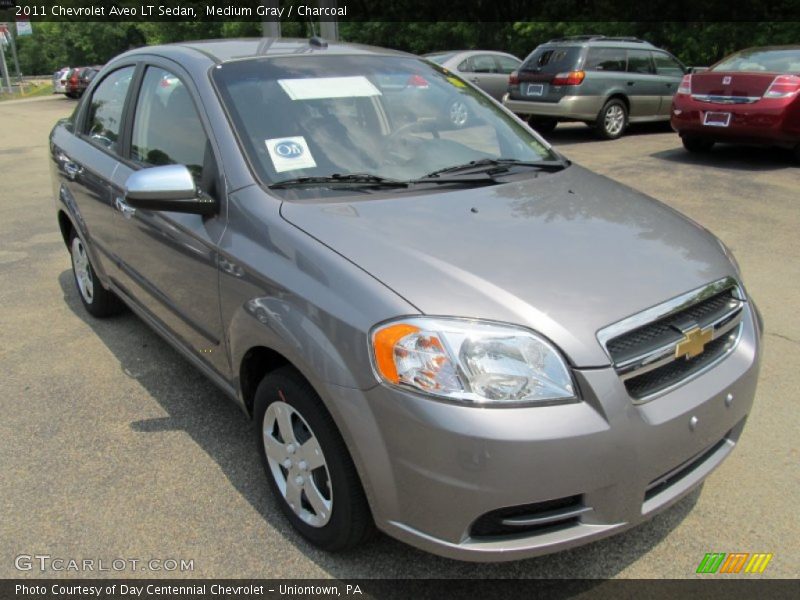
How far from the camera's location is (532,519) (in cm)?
197

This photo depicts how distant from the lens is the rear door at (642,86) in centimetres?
1177

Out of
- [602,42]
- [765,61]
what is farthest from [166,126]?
[602,42]

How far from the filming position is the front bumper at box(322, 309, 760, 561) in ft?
6.15

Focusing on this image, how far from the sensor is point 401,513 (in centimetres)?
203

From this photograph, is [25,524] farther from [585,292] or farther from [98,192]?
[585,292]

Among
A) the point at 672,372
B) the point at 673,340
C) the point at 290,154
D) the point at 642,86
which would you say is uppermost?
the point at 290,154

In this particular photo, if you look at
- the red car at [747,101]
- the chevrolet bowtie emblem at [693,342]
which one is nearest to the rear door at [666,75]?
the red car at [747,101]

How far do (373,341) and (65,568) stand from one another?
4.72 feet

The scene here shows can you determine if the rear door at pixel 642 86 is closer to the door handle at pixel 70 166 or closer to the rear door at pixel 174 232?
the door handle at pixel 70 166

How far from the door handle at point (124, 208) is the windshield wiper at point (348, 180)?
1.12 metres

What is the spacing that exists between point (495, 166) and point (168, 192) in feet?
4.55

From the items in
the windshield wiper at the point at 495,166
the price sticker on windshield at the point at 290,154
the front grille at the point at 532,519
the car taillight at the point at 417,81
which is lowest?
the front grille at the point at 532,519

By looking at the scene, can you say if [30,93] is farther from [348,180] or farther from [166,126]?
[348,180]

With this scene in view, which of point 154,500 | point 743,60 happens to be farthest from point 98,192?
point 743,60
